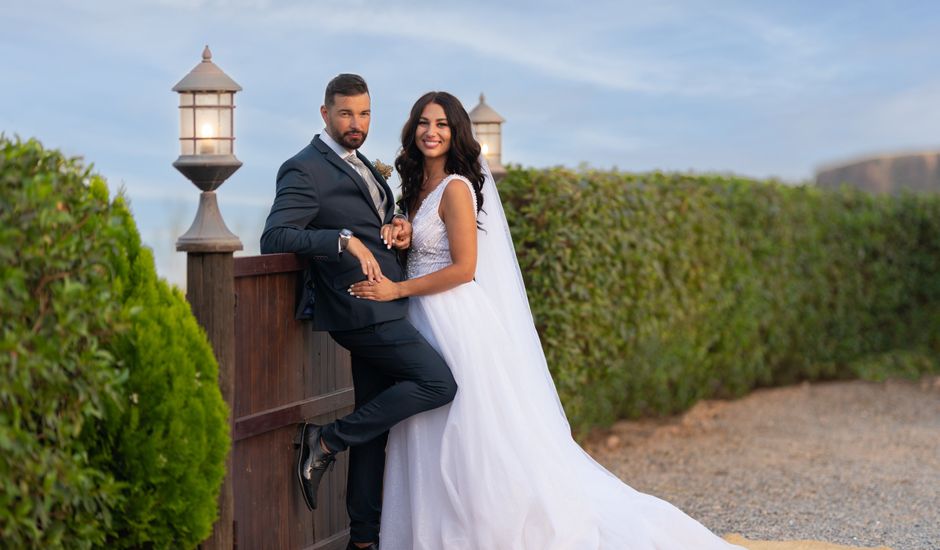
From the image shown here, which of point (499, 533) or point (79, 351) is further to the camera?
point (499, 533)

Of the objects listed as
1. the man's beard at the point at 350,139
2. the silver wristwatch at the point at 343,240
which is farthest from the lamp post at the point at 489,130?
the silver wristwatch at the point at 343,240

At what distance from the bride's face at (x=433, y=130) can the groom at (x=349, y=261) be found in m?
0.28

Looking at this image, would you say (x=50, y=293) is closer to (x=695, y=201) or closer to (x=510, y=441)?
(x=510, y=441)

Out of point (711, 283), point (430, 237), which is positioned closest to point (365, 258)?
point (430, 237)

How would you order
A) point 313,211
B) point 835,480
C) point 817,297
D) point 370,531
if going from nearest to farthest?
1. point 313,211
2. point 370,531
3. point 835,480
4. point 817,297

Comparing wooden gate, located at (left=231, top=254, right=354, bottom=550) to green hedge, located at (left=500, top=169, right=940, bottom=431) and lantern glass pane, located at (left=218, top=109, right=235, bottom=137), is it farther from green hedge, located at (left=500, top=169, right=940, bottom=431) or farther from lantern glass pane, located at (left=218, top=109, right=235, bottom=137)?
green hedge, located at (left=500, top=169, right=940, bottom=431)

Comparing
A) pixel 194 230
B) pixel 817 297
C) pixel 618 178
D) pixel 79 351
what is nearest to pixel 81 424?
pixel 79 351

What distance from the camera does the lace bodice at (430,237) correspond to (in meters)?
5.05

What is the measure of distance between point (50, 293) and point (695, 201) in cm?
762

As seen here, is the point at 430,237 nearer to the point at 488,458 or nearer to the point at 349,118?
the point at 349,118

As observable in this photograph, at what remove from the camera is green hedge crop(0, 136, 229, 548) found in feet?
11.1

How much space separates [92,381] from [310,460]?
5.32 ft

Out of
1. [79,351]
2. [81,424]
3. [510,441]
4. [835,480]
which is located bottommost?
[835,480]

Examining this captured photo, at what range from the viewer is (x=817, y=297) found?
41.6 feet
